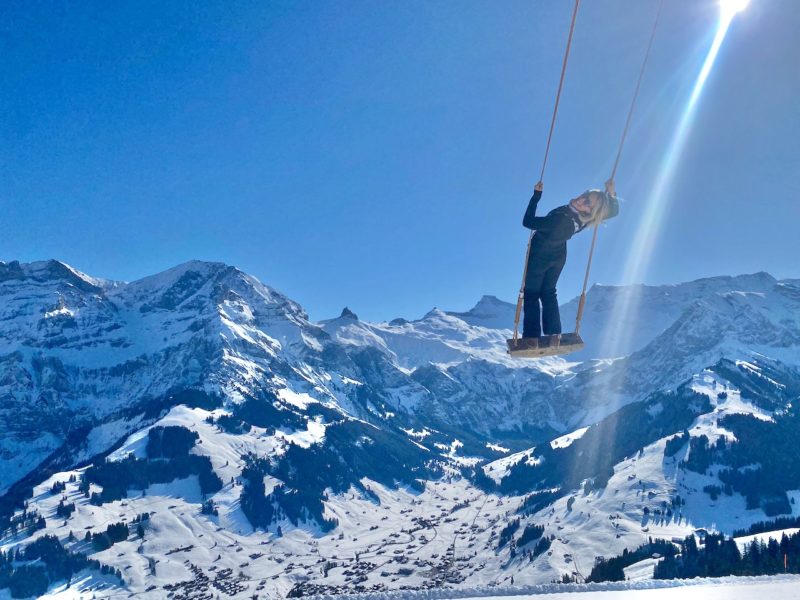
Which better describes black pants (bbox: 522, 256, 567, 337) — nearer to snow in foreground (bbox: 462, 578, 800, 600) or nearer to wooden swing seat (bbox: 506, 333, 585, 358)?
wooden swing seat (bbox: 506, 333, 585, 358)

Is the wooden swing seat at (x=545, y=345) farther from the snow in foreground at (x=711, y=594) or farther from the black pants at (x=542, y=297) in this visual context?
the snow in foreground at (x=711, y=594)

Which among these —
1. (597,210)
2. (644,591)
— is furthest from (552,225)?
(644,591)

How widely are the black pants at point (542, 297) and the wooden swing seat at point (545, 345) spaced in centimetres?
54

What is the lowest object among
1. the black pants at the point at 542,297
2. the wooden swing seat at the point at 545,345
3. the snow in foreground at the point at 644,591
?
the snow in foreground at the point at 644,591

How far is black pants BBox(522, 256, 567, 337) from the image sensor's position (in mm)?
20094

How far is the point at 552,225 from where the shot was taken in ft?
62.6

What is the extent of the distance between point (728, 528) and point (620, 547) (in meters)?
40.1

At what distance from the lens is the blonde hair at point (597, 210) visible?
A: 1866 centimetres

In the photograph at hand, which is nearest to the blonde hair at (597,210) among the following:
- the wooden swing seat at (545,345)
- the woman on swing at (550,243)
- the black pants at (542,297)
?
the woman on swing at (550,243)

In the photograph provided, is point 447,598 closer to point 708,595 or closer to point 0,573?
point 708,595

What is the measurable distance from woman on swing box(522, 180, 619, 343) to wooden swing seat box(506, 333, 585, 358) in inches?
10.4

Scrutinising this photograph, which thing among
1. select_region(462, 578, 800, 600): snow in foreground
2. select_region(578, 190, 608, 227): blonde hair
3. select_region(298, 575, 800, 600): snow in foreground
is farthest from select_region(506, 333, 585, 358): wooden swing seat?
select_region(462, 578, 800, 600): snow in foreground

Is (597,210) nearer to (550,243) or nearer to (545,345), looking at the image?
(550,243)

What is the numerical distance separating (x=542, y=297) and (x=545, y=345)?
190 centimetres
